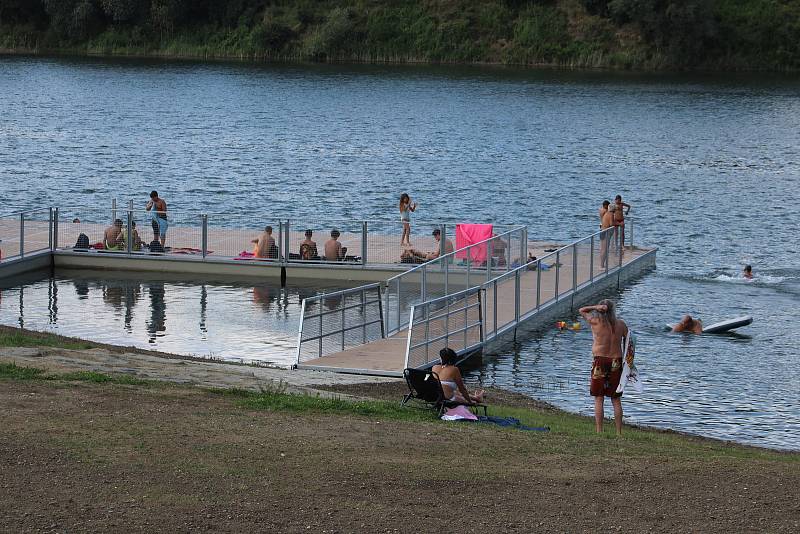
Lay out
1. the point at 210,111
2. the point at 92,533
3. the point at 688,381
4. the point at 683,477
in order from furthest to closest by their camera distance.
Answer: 1. the point at 210,111
2. the point at 688,381
3. the point at 683,477
4. the point at 92,533

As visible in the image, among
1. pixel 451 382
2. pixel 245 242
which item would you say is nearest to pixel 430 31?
pixel 245 242

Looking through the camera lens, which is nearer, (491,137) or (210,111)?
(491,137)

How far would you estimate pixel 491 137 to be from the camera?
8650 centimetres

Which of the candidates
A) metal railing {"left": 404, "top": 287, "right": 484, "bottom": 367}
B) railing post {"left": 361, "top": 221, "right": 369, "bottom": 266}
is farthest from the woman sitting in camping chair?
railing post {"left": 361, "top": 221, "right": 369, "bottom": 266}

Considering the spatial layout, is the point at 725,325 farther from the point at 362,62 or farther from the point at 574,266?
the point at 362,62

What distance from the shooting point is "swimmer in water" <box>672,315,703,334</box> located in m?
30.8

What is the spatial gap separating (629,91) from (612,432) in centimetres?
9054

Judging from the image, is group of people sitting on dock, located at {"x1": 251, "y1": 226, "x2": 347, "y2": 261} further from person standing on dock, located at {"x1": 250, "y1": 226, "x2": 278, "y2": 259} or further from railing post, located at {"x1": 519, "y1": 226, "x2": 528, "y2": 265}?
railing post, located at {"x1": 519, "y1": 226, "x2": 528, "y2": 265}

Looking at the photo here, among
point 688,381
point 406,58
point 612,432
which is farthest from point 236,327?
point 406,58

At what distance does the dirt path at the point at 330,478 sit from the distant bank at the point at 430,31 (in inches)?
3950

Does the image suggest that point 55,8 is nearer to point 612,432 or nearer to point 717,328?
point 717,328

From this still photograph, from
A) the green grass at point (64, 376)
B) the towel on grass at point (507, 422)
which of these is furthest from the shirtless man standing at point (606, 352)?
the green grass at point (64, 376)

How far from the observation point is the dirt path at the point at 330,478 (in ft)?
40.3

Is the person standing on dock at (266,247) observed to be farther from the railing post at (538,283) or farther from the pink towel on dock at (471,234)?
the railing post at (538,283)
